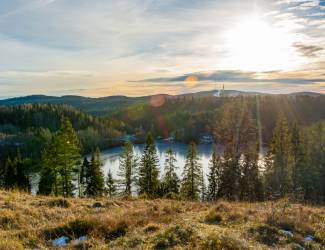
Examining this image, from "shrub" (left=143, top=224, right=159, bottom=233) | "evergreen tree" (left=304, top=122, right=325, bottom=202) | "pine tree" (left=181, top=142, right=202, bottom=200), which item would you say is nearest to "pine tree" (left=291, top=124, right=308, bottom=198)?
"evergreen tree" (left=304, top=122, right=325, bottom=202)

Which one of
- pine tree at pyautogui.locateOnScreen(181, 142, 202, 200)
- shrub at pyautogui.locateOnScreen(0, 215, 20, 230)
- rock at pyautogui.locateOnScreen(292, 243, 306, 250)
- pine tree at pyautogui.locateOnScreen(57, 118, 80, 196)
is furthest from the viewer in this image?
pine tree at pyautogui.locateOnScreen(181, 142, 202, 200)

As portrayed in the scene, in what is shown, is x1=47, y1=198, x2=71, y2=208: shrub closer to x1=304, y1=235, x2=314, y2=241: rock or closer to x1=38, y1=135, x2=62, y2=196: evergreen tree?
x1=304, y1=235, x2=314, y2=241: rock

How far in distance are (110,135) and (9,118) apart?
50878mm

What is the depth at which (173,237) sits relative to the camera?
20.0 ft

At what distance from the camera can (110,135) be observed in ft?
428

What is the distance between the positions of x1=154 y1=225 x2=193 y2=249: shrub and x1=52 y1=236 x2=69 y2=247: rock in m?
1.83

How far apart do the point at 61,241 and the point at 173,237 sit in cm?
230

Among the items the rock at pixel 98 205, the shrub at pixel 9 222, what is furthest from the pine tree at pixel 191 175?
the shrub at pixel 9 222

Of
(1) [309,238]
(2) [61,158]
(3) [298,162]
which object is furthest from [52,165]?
(3) [298,162]

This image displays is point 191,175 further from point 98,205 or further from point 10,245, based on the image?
point 10,245

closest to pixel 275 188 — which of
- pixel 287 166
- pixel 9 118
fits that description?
pixel 287 166

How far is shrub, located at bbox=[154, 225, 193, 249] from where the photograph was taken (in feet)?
19.0

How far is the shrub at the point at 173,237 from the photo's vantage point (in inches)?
227

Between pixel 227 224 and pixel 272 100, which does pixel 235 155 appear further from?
pixel 272 100
